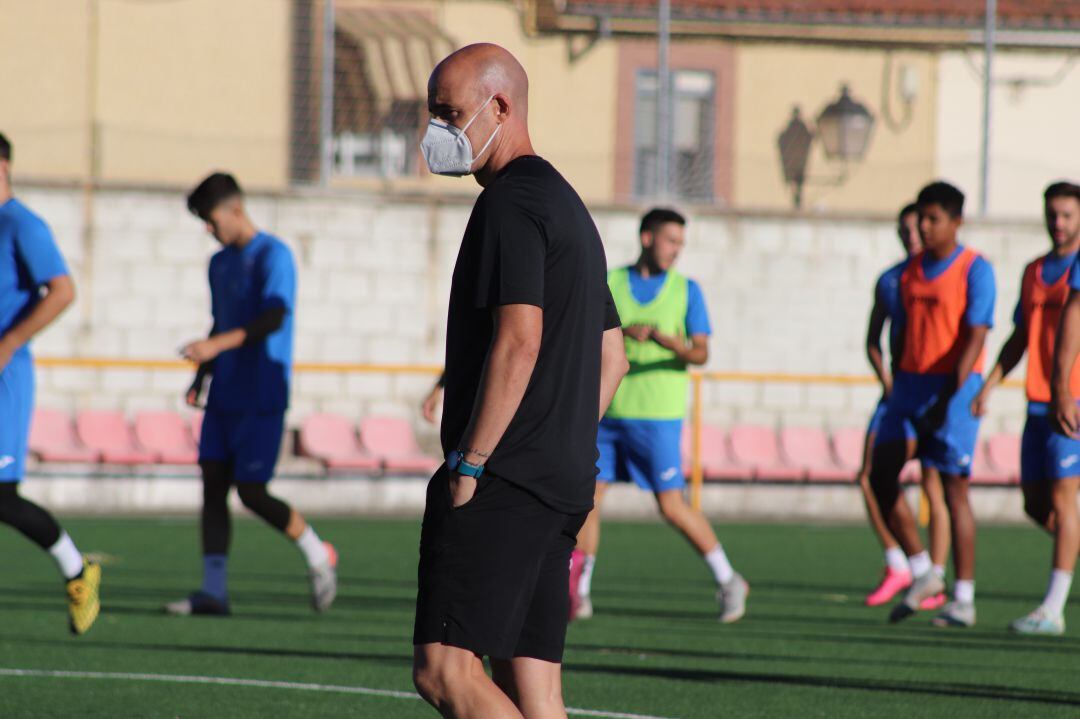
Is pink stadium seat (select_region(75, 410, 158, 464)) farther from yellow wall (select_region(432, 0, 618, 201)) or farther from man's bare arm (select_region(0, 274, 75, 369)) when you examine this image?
man's bare arm (select_region(0, 274, 75, 369))

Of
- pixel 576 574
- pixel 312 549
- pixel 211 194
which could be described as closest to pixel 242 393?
pixel 312 549

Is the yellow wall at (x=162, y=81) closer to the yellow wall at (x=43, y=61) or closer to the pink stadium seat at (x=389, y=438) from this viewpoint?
the yellow wall at (x=43, y=61)

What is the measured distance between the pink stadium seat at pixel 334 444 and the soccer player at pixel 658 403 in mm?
7876

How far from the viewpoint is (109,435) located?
17047 mm

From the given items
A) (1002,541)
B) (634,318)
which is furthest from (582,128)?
(634,318)

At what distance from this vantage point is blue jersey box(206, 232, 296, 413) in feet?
29.3

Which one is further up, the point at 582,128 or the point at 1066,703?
the point at 582,128

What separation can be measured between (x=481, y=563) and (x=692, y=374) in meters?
13.9

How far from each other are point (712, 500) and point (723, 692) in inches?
422

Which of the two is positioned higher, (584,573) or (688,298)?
(688,298)

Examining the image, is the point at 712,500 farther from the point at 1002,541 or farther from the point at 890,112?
the point at 890,112

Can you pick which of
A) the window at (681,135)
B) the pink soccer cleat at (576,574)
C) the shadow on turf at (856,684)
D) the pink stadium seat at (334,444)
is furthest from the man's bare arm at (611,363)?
the window at (681,135)

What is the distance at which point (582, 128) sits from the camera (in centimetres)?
2097

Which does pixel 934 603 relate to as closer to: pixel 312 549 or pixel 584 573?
pixel 584 573
